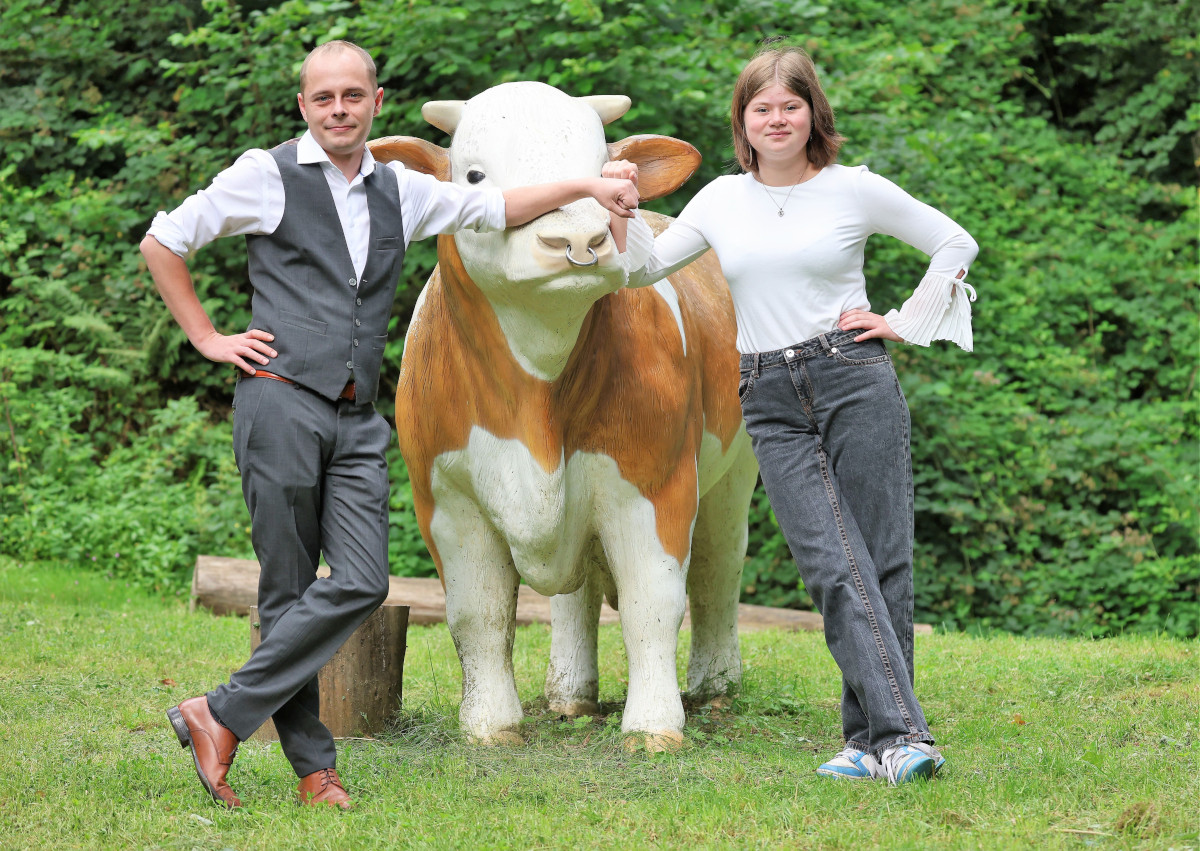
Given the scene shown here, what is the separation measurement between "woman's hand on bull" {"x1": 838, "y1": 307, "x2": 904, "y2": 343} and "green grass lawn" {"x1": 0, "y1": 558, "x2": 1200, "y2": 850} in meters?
1.28

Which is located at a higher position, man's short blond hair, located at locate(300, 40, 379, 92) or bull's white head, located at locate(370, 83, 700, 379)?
man's short blond hair, located at locate(300, 40, 379, 92)

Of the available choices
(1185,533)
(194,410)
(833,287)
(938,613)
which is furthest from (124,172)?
(1185,533)

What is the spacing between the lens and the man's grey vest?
336 cm

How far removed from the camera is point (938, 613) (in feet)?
A: 29.3

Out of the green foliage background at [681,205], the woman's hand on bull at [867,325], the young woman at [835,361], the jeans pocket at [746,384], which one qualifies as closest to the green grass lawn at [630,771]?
the young woman at [835,361]

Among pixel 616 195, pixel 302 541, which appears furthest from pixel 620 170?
pixel 302 541

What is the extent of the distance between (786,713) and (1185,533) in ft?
17.2

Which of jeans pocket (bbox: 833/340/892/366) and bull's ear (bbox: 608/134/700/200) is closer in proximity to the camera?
jeans pocket (bbox: 833/340/892/366)

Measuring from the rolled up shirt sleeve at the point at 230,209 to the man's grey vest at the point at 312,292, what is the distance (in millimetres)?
36

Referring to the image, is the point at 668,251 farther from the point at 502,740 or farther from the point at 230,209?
the point at 502,740

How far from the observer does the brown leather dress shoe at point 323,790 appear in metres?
3.39

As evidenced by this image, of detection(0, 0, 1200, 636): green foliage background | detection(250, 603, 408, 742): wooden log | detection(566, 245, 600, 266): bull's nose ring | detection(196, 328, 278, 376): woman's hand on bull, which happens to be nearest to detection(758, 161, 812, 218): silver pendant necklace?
detection(566, 245, 600, 266): bull's nose ring

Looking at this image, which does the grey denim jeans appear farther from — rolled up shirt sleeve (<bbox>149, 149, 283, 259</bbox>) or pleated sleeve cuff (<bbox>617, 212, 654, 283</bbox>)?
rolled up shirt sleeve (<bbox>149, 149, 283, 259</bbox>)

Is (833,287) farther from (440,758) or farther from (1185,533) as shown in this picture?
(1185,533)
